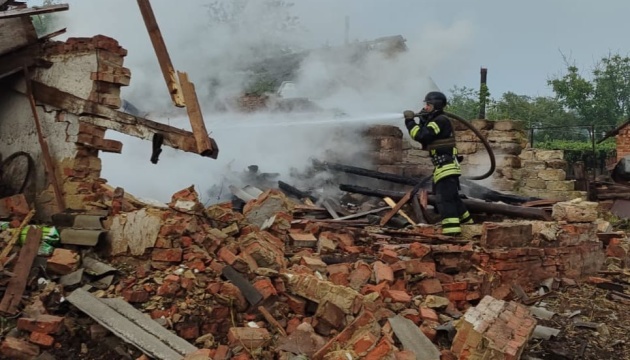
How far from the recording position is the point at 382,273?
532 cm

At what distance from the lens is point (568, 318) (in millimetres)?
5773

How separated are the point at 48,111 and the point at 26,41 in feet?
2.55

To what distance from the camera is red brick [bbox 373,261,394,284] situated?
5258 millimetres

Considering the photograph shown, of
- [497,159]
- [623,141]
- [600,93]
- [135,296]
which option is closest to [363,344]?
[135,296]

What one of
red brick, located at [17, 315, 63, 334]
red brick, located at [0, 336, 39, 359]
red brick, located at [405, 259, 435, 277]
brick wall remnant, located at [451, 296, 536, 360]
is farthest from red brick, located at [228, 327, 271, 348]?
red brick, located at [405, 259, 435, 277]

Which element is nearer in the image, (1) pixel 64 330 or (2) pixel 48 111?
(1) pixel 64 330

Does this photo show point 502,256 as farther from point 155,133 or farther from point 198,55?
point 198,55

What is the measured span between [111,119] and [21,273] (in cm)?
188

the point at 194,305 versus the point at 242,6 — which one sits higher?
the point at 242,6

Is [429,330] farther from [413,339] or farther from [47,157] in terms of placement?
[47,157]

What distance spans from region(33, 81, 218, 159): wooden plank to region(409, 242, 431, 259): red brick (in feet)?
7.40

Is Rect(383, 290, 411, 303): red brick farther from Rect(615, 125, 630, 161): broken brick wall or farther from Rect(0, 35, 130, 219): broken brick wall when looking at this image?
Rect(615, 125, 630, 161): broken brick wall

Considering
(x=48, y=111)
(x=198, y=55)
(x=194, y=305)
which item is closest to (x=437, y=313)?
(x=194, y=305)

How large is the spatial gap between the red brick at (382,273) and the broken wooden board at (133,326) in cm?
196
